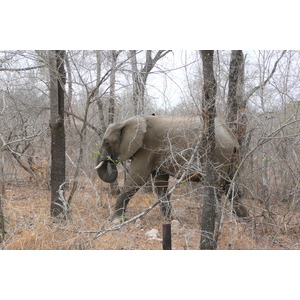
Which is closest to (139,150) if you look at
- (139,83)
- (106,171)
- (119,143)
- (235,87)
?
(119,143)

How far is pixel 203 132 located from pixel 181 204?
317cm

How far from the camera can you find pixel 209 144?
13.4 ft

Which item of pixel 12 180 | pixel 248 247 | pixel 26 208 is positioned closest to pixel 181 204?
pixel 248 247

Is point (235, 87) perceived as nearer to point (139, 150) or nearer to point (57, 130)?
point (139, 150)

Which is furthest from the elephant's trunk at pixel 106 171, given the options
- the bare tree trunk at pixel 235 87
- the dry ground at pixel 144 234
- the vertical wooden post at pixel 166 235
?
the vertical wooden post at pixel 166 235

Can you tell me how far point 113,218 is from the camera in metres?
6.23

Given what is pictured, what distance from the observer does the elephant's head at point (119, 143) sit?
6.55 m

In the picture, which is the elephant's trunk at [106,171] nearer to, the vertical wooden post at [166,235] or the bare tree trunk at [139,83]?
the bare tree trunk at [139,83]

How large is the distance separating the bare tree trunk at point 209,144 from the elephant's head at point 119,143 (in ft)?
7.82

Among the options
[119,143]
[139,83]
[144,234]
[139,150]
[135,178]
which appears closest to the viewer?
[144,234]

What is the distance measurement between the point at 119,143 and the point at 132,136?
390 mm

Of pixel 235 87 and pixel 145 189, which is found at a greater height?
pixel 235 87

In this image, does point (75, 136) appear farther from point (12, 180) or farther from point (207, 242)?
point (207, 242)

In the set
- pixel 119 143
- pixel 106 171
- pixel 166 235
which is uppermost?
pixel 119 143
